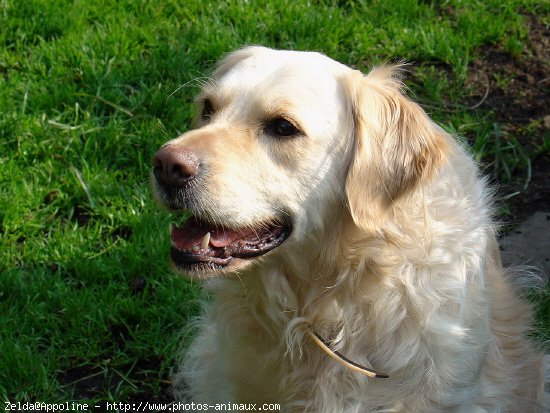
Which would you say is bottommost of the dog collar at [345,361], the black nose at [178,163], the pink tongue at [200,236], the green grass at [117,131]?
the green grass at [117,131]

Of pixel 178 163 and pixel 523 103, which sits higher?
pixel 178 163

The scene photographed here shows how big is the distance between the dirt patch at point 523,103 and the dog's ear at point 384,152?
1.73m

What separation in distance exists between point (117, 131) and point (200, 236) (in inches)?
80.3

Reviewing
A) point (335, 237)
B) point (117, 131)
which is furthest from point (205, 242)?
point (117, 131)

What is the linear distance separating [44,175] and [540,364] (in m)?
2.69

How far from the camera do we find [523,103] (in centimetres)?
517

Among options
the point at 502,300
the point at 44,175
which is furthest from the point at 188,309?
the point at 502,300

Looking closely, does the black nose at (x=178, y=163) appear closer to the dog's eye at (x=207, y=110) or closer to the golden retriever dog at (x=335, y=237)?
the golden retriever dog at (x=335, y=237)

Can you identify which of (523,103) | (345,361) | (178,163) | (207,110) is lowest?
(523,103)

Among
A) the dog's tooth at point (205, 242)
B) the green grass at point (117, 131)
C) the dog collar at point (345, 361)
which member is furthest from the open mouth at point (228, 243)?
the green grass at point (117, 131)

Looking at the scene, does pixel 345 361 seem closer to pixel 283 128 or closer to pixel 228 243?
pixel 228 243

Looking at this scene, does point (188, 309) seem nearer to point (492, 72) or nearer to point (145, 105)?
point (145, 105)

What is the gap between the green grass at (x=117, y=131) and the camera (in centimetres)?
402

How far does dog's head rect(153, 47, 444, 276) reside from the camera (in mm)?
2879
